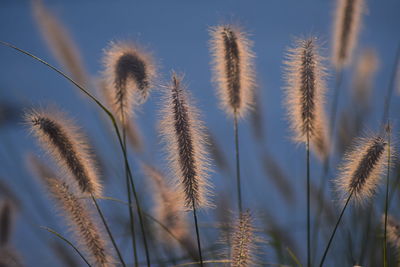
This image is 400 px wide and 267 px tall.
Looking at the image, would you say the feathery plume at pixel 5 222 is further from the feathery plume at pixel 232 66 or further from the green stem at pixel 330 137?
the green stem at pixel 330 137

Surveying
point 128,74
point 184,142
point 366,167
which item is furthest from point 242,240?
point 128,74

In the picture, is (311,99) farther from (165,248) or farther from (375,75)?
(375,75)

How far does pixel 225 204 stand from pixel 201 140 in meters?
0.89

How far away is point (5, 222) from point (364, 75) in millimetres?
2233

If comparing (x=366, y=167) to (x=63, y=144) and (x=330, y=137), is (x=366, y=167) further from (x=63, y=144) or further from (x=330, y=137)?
(x=63, y=144)

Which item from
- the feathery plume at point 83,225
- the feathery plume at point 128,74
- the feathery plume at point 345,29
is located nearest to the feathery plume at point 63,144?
the feathery plume at point 83,225

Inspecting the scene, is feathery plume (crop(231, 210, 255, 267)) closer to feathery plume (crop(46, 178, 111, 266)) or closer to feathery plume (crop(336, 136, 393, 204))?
feathery plume (crop(336, 136, 393, 204))

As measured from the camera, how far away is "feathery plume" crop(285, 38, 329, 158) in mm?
1726

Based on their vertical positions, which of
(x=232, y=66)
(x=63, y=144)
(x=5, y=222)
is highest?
(x=232, y=66)

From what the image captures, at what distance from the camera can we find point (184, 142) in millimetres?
1429

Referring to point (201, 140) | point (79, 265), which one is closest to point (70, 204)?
point (201, 140)

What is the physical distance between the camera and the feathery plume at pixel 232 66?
1.87 metres

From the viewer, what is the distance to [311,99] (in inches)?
70.2

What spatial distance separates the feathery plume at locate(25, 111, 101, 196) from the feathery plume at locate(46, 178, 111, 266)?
0.20 feet
